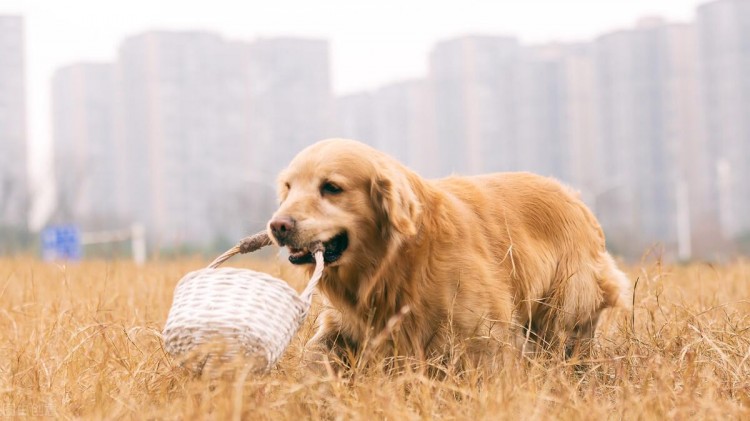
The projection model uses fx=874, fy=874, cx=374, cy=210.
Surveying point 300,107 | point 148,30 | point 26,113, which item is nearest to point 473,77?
point 300,107

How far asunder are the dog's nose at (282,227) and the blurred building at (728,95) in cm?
3402

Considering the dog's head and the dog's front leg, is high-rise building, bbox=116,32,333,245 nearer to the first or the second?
the dog's front leg

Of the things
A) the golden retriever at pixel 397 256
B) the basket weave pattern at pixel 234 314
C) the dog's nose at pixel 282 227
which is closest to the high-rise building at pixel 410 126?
the golden retriever at pixel 397 256

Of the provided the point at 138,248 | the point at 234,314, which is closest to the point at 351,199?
the point at 234,314

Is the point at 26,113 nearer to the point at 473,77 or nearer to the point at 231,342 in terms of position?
the point at 473,77

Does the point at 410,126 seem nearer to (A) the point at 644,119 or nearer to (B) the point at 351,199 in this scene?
(A) the point at 644,119

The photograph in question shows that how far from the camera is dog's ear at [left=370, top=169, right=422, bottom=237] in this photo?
3389mm

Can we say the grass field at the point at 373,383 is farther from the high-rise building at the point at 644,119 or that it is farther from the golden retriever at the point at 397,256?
the high-rise building at the point at 644,119

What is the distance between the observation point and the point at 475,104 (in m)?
42.4

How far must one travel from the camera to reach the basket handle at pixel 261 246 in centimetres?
304

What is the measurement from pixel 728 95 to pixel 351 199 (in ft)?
119

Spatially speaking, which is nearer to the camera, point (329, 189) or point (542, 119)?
point (329, 189)

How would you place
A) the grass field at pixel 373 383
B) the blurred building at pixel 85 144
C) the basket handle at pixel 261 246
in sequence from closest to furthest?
the grass field at pixel 373 383, the basket handle at pixel 261 246, the blurred building at pixel 85 144

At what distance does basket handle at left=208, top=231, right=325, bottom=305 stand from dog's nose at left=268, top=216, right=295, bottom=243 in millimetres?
147
